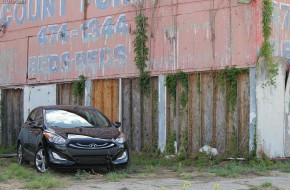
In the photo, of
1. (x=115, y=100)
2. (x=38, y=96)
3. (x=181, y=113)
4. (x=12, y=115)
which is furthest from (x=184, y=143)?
(x=12, y=115)

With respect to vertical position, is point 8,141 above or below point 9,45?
below

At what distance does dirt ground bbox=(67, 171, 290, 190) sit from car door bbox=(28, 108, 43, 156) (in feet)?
8.04

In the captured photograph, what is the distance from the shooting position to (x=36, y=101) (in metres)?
21.9

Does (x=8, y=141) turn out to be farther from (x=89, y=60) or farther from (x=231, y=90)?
(x=231, y=90)

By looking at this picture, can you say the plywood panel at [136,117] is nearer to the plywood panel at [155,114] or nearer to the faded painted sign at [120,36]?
the faded painted sign at [120,36]

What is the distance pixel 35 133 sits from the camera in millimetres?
14211

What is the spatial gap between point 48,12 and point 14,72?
323cm

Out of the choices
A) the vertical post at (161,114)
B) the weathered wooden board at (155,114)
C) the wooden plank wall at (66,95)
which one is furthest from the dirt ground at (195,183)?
the wooden plank wall at (66,95)

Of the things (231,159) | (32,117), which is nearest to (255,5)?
(231,159)

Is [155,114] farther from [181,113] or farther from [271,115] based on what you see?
[271,115]

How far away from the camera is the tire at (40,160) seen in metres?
13.3

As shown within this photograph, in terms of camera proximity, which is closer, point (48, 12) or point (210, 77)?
point (210, 77)

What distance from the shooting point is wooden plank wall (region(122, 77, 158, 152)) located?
17.8 metres

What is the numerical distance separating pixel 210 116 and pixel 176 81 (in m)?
1.66
